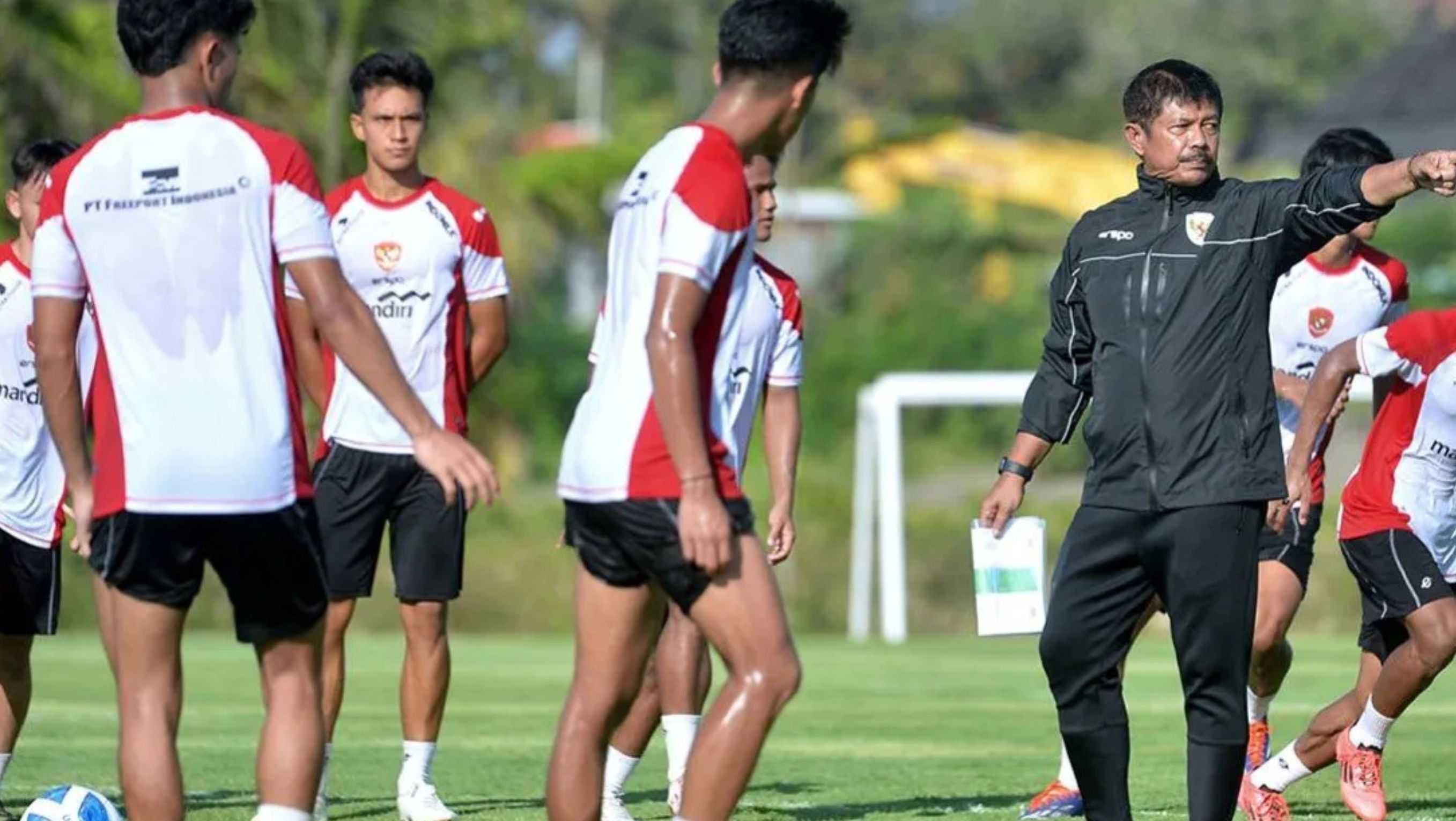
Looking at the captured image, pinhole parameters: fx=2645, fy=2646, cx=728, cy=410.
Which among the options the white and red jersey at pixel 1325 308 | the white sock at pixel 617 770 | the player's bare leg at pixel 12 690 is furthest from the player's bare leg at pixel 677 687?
the white and red jersey at pixel 1325 308

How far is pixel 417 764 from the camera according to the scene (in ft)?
31.0

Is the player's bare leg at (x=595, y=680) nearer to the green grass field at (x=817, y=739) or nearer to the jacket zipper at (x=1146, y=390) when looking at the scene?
the jacket zipper at (x=1146, y=390)

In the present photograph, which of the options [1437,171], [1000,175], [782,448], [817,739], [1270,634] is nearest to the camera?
[1437,171]

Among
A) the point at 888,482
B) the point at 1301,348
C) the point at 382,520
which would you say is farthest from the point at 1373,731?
the point at 888,482

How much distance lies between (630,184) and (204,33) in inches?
44.4

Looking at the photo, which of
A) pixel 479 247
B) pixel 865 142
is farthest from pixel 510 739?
pixel 865 142

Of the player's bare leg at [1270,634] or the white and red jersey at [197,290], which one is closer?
the white and red jersey at [197,290]

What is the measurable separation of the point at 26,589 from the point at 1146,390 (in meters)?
4.20

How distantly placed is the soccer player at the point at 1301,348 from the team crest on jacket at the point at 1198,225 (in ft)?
8.14

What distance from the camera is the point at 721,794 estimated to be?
6.64m

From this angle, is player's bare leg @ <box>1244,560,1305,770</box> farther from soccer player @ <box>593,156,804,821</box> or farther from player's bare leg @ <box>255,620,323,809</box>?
player's bare leg @ <box>255,620,323,809</box>

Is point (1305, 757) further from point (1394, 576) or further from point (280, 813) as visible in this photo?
point (280, 813)

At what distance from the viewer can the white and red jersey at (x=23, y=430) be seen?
945 cm

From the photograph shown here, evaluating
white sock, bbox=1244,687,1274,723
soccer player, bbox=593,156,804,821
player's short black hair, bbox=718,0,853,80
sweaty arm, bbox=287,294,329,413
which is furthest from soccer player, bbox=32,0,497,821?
white sock, bbox=1244,687,1274,723
